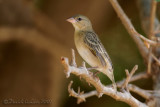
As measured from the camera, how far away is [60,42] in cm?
546

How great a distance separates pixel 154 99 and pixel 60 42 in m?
2.29

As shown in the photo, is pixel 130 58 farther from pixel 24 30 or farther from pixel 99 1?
pixel 24 30

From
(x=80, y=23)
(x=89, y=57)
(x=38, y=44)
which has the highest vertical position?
(x=38, y=44)

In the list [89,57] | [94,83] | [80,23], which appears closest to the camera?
[94,83]

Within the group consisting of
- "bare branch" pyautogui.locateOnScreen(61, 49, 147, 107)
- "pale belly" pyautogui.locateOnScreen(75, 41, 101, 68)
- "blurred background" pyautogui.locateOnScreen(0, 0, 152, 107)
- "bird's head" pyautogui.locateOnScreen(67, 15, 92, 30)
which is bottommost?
"bare branch" pyautogui.locateOnScreen(61, 49, 147, 107)

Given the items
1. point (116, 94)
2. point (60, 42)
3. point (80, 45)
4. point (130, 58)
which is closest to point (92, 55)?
point (80, 45)

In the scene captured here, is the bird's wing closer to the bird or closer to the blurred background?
the bird

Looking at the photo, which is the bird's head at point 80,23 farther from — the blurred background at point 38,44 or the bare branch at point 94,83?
the blurred background at point 38,44

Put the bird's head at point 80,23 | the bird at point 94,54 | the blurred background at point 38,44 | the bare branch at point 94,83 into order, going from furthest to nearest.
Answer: the blurred background at point 38,44 < the bird's head at point 80,23 < the bird at point 94,54 < the bare branch at point 94,83

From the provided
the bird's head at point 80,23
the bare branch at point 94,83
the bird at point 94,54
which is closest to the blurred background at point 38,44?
the bird's head at point 80,23

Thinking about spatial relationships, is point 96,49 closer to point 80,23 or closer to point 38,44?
point 80,23

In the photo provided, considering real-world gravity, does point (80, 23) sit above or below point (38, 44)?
below

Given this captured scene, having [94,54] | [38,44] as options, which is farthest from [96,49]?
[38,44]

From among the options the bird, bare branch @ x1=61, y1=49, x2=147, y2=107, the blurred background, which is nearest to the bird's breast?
the bird
